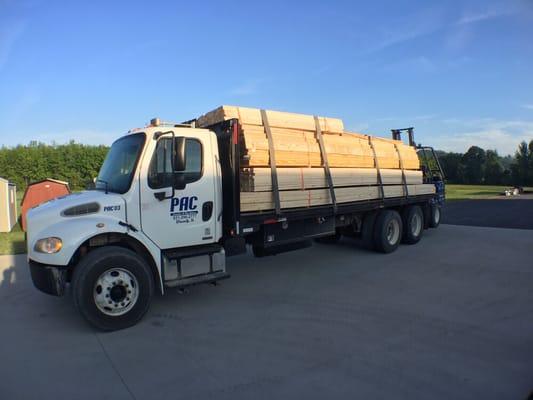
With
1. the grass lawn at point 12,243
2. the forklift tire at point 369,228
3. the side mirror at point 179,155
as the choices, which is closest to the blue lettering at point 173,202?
the side mirror at point 179,155

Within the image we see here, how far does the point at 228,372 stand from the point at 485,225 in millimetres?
12960

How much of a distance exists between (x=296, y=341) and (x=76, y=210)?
3.08m

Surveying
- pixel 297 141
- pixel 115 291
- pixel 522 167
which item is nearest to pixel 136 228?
pixel 115 291

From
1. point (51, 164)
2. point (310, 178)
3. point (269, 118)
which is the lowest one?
point (310, 178)

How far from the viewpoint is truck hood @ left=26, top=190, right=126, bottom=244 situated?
15.0 feet

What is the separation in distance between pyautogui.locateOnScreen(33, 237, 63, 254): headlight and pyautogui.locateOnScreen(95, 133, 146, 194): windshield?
3.12ft

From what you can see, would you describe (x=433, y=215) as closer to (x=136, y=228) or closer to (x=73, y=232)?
(x=136, y=228)

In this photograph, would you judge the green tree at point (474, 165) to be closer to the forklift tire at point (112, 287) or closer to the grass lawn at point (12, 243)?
the grass lawn at point (12, 243)

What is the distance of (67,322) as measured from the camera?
196 inches

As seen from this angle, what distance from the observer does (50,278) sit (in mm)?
4465

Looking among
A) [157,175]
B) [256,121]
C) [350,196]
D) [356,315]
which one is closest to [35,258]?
[157,175]

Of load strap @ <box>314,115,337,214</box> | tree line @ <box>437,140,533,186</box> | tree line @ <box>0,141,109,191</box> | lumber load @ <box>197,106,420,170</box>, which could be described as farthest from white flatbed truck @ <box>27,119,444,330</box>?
tree line @ <box>437,140,533,186</box>

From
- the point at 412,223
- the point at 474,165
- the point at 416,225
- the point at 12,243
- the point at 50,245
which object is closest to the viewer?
the point at 50,245

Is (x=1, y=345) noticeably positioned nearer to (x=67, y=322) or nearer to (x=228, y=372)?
(x=67, y=322)
